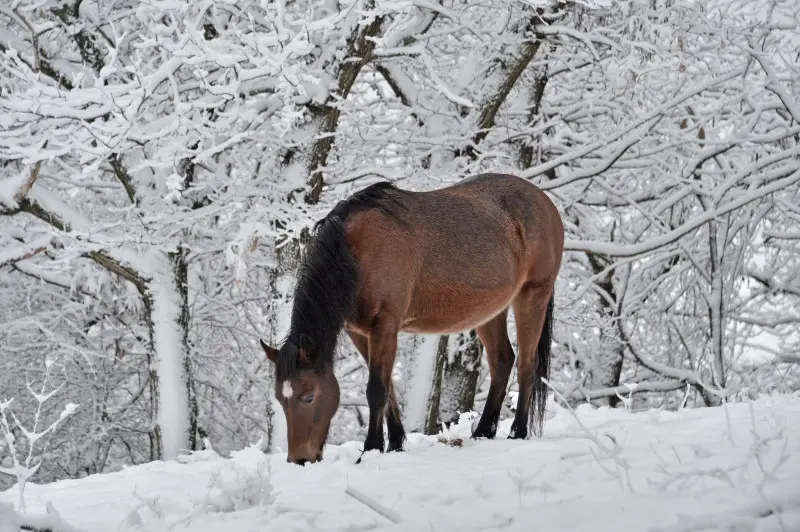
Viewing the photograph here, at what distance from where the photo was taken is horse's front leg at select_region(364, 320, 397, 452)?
14.3 feet

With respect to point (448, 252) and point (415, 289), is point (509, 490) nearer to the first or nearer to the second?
point (415, 289)

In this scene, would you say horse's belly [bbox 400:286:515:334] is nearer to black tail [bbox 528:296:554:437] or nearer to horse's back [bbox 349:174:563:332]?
horse's back [bbox 349:174:563:332]

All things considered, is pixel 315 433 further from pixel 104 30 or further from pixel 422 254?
pixel 104 30

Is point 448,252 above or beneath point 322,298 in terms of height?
above

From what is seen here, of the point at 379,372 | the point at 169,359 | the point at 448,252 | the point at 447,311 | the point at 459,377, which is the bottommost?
the point at 459,377

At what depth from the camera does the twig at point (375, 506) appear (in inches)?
91.4

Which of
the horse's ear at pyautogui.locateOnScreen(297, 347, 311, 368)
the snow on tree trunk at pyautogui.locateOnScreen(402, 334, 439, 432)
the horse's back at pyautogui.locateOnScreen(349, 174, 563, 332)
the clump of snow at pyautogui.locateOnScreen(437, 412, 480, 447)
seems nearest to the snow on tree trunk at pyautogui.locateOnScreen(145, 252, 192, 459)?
the snow on tree trunk at pyautogui.locateOnScreen(402, 334, 439, 432)

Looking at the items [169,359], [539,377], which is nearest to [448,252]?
[539,377]

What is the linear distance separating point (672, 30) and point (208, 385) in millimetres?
8452

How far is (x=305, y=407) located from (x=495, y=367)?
181 cm

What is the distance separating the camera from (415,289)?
4656 mm

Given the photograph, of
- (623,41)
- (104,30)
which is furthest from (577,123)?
(104,30)

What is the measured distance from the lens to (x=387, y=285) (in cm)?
441

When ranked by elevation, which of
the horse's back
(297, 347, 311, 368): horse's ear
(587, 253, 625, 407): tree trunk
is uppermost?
the horse's back
